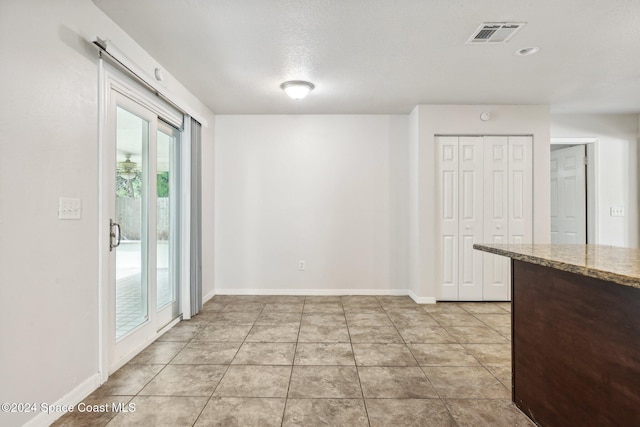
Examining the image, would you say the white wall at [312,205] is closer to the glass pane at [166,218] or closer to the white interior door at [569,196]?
the glass pane at [166,218]

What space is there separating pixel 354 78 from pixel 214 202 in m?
2.58

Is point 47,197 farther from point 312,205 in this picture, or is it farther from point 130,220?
point 312,205

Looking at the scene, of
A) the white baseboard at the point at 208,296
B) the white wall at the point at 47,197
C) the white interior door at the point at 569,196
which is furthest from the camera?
the white interior door at the point at 569,196

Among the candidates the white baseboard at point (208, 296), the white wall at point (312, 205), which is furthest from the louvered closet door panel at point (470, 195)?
the white baseboard at point (208, 296)

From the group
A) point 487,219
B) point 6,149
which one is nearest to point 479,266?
point 487,219

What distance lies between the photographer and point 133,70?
→ 2434 mm

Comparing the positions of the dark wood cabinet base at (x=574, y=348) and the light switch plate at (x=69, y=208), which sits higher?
the light switch plate at (x=69, y=208)

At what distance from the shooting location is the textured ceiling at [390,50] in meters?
2.20

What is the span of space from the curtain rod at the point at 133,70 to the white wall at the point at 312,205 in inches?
56.4

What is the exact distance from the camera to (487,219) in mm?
4242

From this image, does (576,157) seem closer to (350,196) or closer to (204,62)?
(350,196)

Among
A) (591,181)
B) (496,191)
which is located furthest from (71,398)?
(591,181)

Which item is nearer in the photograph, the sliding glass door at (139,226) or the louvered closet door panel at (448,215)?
the sliding glass door at (139,226)

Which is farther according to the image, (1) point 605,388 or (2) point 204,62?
(2) point 204,62
